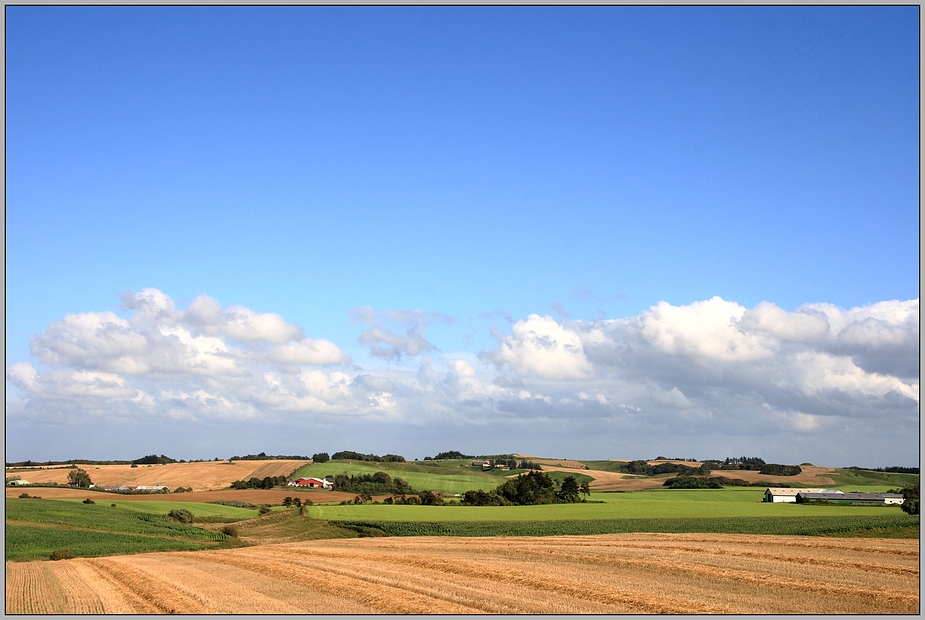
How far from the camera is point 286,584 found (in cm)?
2388

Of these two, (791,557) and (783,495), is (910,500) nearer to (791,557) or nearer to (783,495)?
(783,495)

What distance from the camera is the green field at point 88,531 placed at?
33.0 m

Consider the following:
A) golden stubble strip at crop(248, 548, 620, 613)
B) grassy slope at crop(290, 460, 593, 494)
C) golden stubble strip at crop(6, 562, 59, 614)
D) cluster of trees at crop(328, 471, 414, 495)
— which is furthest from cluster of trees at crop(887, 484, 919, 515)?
golden stubble strip at crop(6, 562, 59, 614)

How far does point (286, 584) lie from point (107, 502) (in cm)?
3383

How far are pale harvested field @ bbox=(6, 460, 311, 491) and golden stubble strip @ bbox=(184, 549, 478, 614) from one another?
133 ft

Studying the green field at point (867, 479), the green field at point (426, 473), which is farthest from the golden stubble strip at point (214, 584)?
the green field at point (867, 479)

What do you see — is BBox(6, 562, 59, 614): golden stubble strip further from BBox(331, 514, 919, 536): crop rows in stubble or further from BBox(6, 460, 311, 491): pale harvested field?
BBox(6, 460, 311, 491): pale harvested field

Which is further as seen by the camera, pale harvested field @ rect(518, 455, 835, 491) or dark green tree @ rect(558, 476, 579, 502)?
pale harvested field @ rect(518, 455, 835, 491)

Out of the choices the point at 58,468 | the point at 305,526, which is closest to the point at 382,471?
the point at 305,526

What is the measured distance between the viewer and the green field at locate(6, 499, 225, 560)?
108 ft

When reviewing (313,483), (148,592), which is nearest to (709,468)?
(313,483)

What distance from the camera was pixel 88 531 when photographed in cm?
3831

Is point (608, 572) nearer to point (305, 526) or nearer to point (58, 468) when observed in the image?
point (305, 526)

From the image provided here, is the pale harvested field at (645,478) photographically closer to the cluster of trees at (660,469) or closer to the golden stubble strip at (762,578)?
the cluster of trees at (660,469)
